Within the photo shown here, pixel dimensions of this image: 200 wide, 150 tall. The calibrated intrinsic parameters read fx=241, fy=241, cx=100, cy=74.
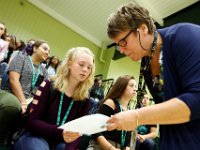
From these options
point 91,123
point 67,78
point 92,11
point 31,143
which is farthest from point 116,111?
point 92,11

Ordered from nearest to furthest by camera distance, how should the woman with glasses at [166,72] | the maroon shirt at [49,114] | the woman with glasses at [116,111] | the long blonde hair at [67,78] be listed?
the woman with glasses at [166,72]
the maroon shirt at [49,114]
the long blonde hair at [67,78]
the woman with glasses at [116,111]

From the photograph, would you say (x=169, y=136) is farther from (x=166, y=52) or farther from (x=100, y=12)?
(x=100, y=12)

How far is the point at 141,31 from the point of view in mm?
1083

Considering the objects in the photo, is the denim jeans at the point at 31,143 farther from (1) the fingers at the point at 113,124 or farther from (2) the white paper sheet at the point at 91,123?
(1) the fingers at the point at 113,124

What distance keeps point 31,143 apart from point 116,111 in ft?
3.22

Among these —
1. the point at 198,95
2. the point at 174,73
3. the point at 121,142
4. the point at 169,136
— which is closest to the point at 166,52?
the point at 174,73

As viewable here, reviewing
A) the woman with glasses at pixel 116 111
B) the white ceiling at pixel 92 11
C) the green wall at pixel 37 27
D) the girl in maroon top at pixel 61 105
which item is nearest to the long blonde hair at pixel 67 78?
the girl in maroon top at pixel 61 105

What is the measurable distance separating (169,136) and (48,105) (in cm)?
92

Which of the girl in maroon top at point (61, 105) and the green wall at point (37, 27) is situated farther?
the green wall at point (37, 27)

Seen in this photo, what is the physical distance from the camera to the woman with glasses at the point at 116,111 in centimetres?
210

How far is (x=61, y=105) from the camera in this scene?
162cm

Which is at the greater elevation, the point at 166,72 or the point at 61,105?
the point at 166,72

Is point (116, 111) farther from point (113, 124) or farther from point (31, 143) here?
point (113, 124)

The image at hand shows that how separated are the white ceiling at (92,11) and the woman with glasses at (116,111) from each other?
3130 mm
